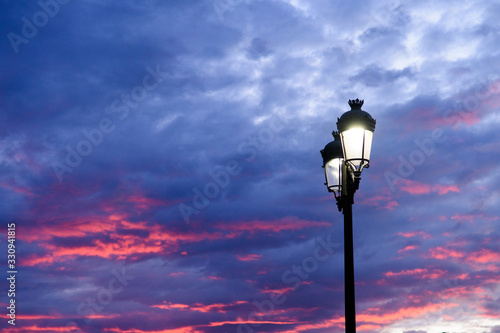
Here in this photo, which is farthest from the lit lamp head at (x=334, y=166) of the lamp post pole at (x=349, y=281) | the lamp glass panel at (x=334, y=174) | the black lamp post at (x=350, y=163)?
the lamp post pole at (x=349, y=281)

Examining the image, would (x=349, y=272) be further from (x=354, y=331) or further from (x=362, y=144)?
(x=362, y=144)

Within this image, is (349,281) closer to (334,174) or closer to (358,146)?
(358,146)

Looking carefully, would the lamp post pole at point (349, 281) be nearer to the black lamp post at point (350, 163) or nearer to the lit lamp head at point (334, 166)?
the black lamp post at point (350, 163)

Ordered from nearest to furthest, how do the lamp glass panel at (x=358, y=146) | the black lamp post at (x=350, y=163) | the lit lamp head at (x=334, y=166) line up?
1. the black lamp post at (x=350, y=163)
2. the lamp glass panel at (x=358, y=146)
3. the lit lamp head at (x=334, y=166)

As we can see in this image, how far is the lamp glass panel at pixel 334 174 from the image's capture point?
Answer: 10.6 meters

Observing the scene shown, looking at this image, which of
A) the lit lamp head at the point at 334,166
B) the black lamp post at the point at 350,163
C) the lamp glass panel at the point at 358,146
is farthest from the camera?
the lit lamp head at the point at 334,166

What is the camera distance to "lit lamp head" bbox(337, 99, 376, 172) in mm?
9391

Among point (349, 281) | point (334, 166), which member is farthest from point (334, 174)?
point (349, 281)

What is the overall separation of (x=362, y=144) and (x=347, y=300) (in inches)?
103

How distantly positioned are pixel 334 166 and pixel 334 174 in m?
0.16

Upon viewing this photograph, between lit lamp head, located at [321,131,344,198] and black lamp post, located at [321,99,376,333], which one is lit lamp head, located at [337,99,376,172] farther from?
lit lamp head, located at [321,131,344,198]

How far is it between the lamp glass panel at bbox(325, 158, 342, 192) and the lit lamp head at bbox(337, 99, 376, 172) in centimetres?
108

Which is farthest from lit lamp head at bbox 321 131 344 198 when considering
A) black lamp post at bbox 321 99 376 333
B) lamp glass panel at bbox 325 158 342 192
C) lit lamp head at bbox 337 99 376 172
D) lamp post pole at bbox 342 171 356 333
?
lamp post pole at bbox 342 171 356 333

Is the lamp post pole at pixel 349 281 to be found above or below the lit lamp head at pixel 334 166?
below
